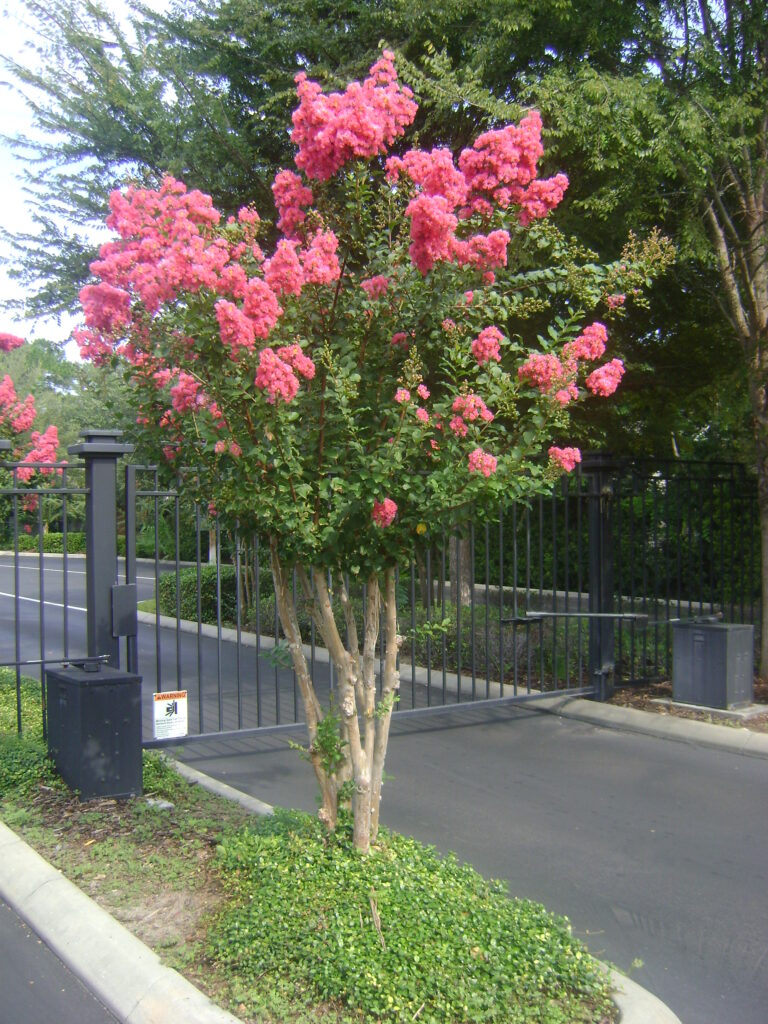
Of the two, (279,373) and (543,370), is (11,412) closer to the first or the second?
(279,373)

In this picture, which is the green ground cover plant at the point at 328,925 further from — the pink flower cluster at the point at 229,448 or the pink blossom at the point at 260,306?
the pink blossom at the point at 260,306

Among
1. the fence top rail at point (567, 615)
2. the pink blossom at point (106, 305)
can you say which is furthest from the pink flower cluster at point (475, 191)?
the fence top rail at point (567, 615)

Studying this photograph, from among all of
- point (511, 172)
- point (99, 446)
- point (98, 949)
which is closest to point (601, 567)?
point (99, 446)

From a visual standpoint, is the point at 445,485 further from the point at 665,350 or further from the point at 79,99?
the point at 79,99

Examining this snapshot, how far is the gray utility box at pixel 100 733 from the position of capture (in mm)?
5137

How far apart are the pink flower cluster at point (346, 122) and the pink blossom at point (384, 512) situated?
1.44 m

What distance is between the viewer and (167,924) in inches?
147

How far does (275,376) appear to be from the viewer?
344 centimetres

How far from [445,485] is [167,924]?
7.03 feet

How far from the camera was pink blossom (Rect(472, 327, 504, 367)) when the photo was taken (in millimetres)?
3781

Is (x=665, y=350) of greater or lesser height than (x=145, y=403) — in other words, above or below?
above

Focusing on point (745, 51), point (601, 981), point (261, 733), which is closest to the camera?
point (601, 981)

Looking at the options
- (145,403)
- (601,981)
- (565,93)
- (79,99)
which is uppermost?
(79,99)

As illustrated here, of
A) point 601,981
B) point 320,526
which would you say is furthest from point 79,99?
point 601,981
